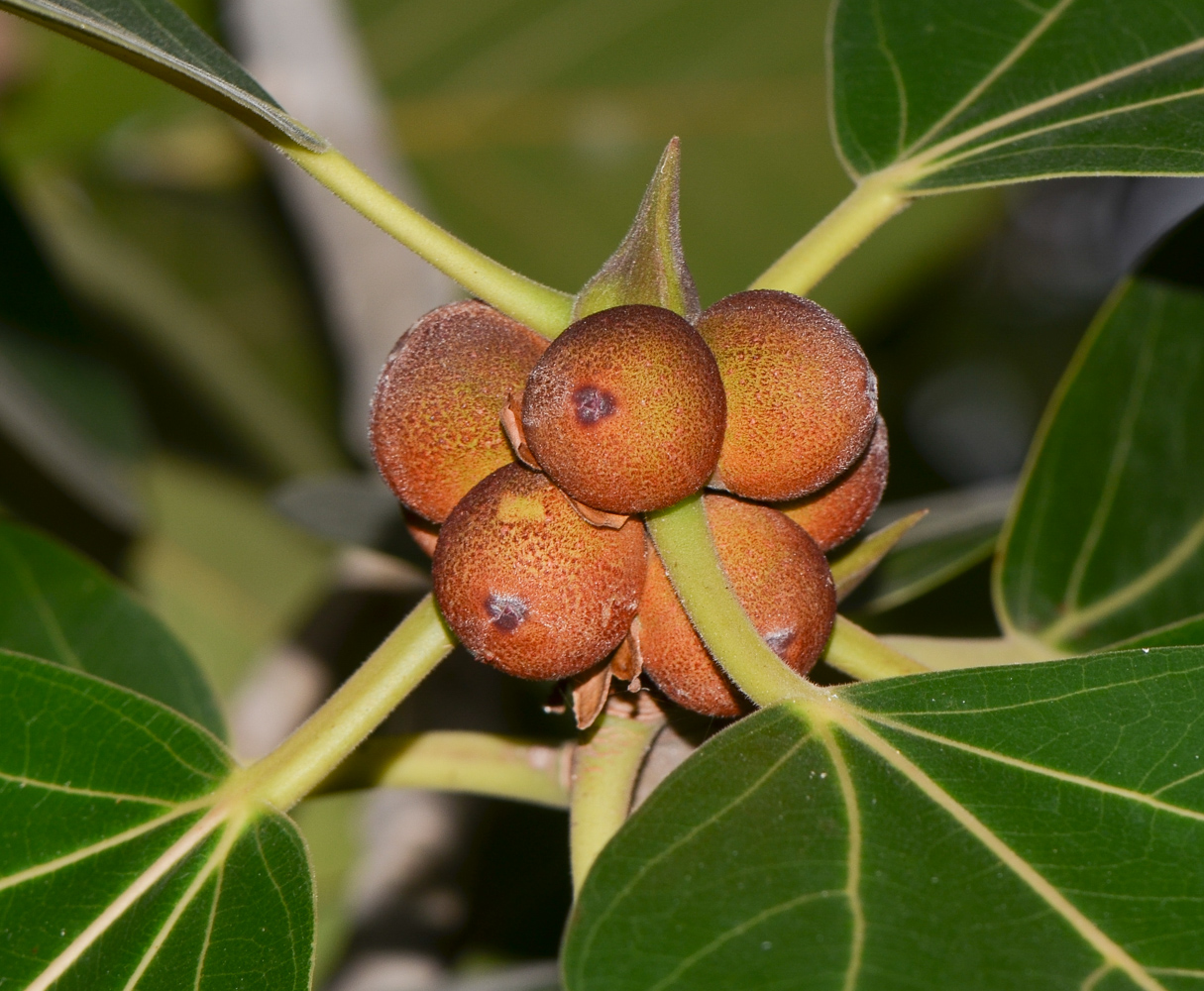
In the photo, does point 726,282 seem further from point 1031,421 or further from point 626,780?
point 626,780

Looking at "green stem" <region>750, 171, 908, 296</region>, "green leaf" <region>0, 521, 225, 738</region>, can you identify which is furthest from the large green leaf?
"green leaf" <region>0, 521, 225, 738</region>

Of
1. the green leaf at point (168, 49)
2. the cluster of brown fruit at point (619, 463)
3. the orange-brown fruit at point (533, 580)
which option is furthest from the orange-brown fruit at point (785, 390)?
the green leaf at point (168, 49)

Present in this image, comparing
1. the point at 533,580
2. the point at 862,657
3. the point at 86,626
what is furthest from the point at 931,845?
the point at 86,626

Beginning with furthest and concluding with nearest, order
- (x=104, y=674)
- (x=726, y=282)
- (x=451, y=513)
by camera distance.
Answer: (x=726, y=282), (x=104, y=674), (x=451, y=513)

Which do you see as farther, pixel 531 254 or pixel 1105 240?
pixel 1105 240

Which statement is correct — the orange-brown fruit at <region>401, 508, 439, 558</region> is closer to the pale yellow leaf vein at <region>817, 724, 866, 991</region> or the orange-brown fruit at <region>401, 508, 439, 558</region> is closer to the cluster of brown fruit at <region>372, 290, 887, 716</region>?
the cluster of brown fruit at <region>372, 290, 887, 716</region>

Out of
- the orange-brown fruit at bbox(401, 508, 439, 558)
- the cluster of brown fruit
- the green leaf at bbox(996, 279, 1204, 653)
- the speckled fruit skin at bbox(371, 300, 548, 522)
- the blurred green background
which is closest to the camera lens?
the cluster of brown fruit

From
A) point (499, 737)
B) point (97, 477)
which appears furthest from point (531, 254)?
point (499, 737)
